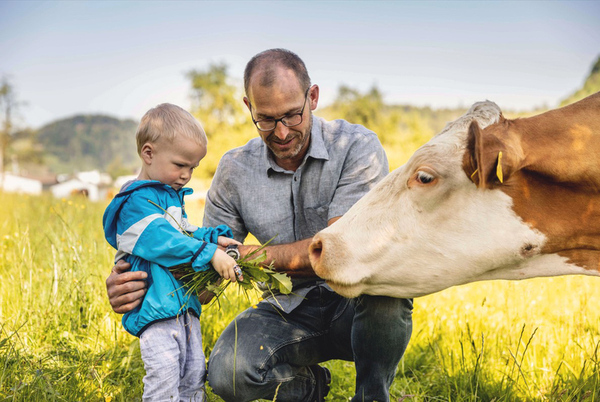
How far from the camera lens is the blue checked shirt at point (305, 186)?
12.0 ft

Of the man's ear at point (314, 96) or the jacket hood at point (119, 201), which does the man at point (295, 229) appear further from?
the jacket hood at point (119, 201)

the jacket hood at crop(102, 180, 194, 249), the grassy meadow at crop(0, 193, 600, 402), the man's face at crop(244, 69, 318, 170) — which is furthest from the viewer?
the man's face at crop(244, 69, 318, 170)

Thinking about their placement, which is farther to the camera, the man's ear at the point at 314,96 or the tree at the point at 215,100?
the tree at the point at 215,100

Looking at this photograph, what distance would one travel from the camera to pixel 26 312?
4234 millimetres

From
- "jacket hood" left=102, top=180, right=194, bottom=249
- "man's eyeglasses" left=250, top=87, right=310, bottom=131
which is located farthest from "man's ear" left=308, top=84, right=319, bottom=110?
"jacket hood" left=102, top=180, right=194, bottom=249

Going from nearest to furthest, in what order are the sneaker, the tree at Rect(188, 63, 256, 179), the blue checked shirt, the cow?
the cow < the blue checked shirt < the sneaker < the tree at Rect(188, 63, 256, 179)

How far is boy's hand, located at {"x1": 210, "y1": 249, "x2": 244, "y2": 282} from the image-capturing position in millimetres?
2818

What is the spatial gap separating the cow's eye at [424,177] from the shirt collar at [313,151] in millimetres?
1162

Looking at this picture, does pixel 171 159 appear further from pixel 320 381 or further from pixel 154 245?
pixel 320 381

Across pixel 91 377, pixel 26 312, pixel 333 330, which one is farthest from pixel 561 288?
pixel 26 312

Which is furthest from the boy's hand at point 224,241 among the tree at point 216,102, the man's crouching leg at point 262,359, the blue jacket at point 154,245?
the tree at point 216,102

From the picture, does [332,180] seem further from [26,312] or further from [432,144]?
[26,312]

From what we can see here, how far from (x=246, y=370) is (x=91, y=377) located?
115 cm

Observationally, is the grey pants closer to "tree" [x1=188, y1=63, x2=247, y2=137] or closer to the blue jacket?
the blue jacket
